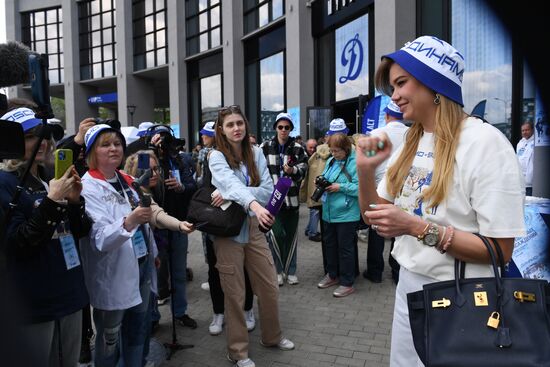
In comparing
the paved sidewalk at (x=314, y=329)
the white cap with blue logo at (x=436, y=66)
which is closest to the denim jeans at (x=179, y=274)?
the paved sidewalk at (x=314, y=329)

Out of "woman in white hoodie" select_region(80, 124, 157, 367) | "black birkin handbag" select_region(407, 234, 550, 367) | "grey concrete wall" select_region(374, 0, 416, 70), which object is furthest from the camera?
"grey concrete wall" select_region(374, 0, 416, 70)

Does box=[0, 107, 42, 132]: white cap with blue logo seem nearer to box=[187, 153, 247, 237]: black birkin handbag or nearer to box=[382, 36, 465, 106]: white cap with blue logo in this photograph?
box=[187, 153, 247, 237]: black birkin handbag

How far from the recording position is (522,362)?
4.54 ft

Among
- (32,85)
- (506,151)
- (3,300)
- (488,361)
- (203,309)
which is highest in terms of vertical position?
(32,85)

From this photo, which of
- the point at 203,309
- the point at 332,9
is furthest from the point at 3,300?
the point at 332,9

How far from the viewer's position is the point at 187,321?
15.0 ft

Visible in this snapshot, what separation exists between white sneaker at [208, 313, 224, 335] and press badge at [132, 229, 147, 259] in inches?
61.3

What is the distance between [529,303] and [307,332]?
124 inches

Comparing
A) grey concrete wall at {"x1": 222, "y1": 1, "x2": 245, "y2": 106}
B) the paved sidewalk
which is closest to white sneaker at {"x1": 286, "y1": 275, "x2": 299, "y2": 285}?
the paved sidewalk

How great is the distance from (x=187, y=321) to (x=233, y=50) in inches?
696

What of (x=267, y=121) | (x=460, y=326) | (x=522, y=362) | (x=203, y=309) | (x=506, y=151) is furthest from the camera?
(x=267, y=121)

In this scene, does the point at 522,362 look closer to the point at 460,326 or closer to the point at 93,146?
the point at 460,326

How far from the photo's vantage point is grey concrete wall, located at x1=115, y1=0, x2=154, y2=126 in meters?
29.2

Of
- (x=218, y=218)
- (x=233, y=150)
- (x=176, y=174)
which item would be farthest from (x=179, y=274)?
(x=233, y=150)
